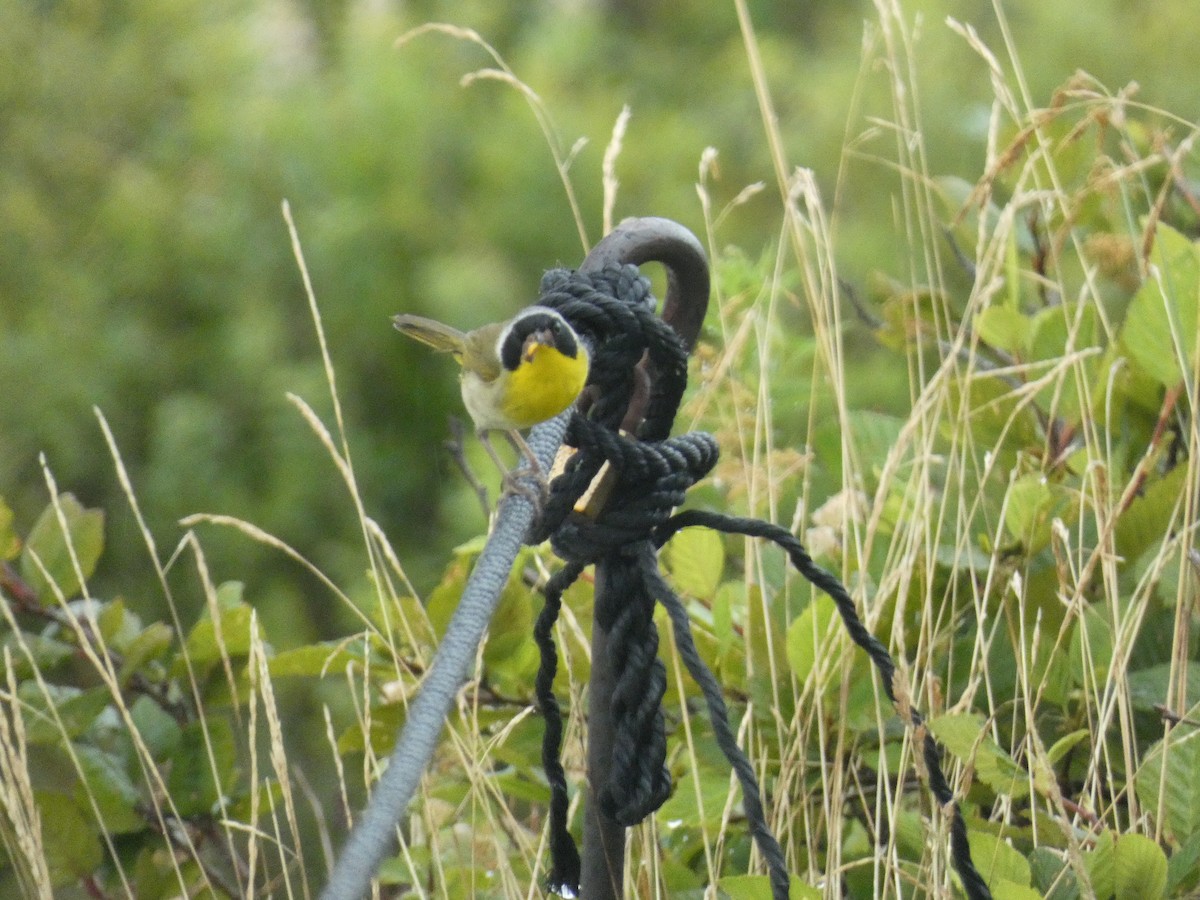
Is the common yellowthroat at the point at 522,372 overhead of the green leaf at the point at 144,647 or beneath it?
overhead

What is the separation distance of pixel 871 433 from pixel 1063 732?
43 centimetres

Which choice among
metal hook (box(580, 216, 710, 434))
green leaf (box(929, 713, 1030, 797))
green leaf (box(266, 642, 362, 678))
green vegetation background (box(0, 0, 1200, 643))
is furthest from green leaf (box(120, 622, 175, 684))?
green vegetation background (box(0, 0, 1200, 643))

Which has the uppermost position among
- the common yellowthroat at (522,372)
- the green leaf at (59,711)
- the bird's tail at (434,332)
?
the common yellowthroat at (522,372)

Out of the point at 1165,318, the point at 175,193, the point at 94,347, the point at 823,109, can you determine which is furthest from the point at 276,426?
the point at 1165,318

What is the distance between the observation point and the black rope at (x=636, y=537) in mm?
871

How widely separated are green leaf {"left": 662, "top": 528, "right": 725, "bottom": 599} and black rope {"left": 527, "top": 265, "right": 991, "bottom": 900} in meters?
0.33

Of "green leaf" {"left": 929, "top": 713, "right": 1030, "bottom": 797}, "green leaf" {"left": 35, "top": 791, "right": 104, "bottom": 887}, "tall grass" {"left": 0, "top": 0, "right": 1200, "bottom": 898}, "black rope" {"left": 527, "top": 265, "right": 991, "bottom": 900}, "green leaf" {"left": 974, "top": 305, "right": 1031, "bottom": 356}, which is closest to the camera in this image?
"black rope" {"left": 527, "top": 265, "right": 991, "bottom": 900}

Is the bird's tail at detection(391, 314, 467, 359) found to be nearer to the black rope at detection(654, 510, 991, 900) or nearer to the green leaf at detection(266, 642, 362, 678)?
the green leaf at detection(266, 642, 362, 678)

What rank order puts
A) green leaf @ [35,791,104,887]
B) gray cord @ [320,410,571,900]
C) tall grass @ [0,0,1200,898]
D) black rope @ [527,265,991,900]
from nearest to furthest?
gray cord @ [320,410,571,900] → black rope @ [527,265,991,900] → tall grass @ [0,0,1200,898] → green leaf @ [35,791,104,887]

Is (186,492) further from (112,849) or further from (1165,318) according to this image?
(1165,318)

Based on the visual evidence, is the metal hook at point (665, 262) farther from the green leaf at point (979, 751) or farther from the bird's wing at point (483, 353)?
the green leaf at point (979, 751)

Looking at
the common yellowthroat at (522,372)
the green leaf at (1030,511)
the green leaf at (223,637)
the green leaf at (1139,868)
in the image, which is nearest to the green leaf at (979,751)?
the green leaf at (1139,868)

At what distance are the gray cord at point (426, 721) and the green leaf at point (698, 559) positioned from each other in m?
0.48

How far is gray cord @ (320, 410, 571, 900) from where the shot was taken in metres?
0.61
